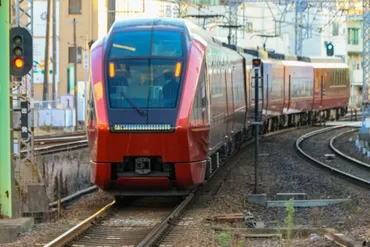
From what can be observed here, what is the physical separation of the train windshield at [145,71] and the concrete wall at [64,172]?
5.64m

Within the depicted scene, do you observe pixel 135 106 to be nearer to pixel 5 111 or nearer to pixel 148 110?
pixel 148 110

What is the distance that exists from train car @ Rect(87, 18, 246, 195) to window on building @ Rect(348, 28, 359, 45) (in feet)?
233

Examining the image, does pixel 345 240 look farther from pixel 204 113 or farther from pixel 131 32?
pixel 131 32

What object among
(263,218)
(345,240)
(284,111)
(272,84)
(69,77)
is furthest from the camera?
(69,77)

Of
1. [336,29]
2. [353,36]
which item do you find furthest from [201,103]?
[353,36]

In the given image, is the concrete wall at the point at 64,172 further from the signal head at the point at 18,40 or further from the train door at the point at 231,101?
the signal head at the point at 18,40

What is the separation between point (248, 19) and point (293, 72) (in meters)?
39.0

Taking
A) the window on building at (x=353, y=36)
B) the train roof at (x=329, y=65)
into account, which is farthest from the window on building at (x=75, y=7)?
the window on building at (x=353, y=36)

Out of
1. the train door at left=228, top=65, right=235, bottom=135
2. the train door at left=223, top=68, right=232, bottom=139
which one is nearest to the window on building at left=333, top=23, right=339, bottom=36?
the train door at left=228, top=65, right=235, bottom=135

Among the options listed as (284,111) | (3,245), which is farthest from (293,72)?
(3,245)

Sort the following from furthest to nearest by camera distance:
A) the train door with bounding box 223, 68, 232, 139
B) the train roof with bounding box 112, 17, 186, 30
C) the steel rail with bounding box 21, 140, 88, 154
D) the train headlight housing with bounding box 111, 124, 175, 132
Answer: the steel rail with bounding box 21, 140, 88, 154 < the train door with bounding box 223, 68, 232, 139 < the train roof with bounding box 112, 17, 186, 30 < the train headlight housing with bounding box 111, 124, 175, 132

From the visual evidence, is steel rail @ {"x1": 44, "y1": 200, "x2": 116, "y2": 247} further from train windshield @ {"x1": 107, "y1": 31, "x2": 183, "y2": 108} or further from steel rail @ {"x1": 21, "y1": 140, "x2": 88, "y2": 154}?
steel rail @ {"x1": 21, "y1": 140, "x2": 88, "y2": 154}

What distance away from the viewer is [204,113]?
1345cm

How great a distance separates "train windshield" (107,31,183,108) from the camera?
12.7 metres
